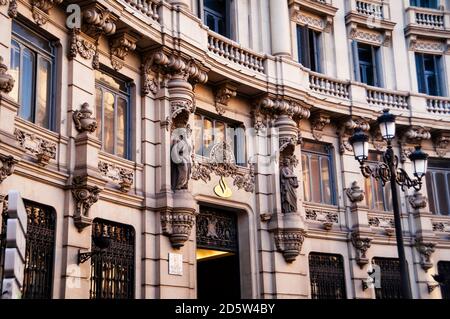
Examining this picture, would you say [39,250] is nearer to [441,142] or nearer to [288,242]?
[288,242]

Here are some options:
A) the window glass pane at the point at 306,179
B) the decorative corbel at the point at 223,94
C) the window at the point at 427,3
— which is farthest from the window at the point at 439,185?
the decorative corbel at the point at 223,94

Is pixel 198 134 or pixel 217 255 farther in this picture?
pixel 217 255

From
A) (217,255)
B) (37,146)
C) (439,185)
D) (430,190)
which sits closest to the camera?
(37,146)

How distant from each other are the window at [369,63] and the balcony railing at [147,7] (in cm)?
1010

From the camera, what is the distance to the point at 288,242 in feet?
63.8

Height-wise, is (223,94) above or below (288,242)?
above

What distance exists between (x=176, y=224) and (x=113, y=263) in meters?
1.91

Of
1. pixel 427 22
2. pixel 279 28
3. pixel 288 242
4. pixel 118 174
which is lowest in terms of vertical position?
pixel 288 242

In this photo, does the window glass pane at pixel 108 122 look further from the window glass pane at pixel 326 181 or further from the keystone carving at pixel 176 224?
the window glass pane at pixel 326 181

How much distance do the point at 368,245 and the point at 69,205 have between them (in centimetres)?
1125

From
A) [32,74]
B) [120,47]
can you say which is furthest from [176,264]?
[32,74]

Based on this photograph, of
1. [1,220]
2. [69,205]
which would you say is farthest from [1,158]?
[69,205]

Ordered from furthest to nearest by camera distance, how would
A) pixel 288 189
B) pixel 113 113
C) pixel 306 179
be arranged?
pixel 306 179, pixel 288 189, pixel 113 113

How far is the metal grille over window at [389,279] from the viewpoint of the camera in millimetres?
22266
